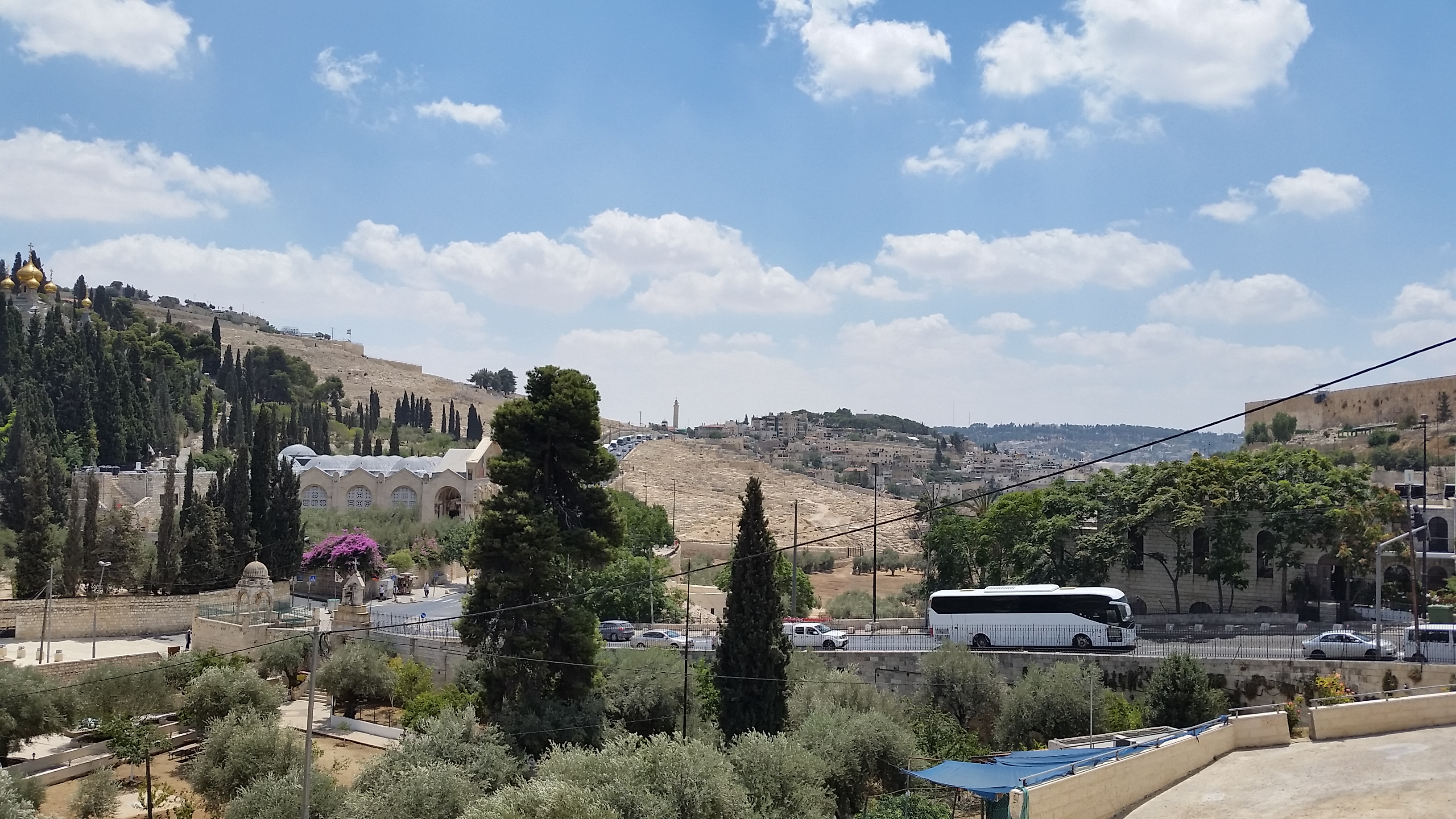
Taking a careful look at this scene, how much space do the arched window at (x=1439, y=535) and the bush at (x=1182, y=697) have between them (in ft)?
79.3

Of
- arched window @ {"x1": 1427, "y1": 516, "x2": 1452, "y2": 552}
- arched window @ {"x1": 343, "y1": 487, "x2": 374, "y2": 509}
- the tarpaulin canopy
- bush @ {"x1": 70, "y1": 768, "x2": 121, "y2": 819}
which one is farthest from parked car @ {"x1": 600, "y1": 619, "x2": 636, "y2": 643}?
arched window @ {"x1": 343, "y1": 487, "x2": 374, "y2": 509}

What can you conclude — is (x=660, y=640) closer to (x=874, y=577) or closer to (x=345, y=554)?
(x=874, y=577)

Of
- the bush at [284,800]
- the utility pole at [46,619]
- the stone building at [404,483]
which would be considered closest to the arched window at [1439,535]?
the bush at [284,800]

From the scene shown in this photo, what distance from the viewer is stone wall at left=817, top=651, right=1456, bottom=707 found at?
2548 centimetres

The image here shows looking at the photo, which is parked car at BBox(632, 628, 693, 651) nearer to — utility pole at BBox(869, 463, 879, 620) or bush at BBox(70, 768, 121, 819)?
utility pole at BBox(869, 463, 879, 620)

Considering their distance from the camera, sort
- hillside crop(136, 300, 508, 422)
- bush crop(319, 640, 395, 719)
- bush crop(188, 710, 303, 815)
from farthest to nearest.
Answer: hillside crop(136, 300, 508, 422) < bush crop(319, 640, 395, 719) < bush crop(188, 710, 303, 815)

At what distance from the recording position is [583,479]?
1056 inches

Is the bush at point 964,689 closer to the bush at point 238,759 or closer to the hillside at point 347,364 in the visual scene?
the bush at point 238,759

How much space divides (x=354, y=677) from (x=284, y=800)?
40.6 feet

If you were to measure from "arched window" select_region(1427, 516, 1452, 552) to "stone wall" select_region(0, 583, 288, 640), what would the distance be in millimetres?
45726

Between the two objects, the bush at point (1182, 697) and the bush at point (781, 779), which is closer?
the bush at point (781, 779)

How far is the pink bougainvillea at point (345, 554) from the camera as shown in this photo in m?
47.2

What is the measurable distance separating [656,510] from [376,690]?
116 ft

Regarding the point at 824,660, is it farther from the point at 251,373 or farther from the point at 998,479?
the point at 998,479
